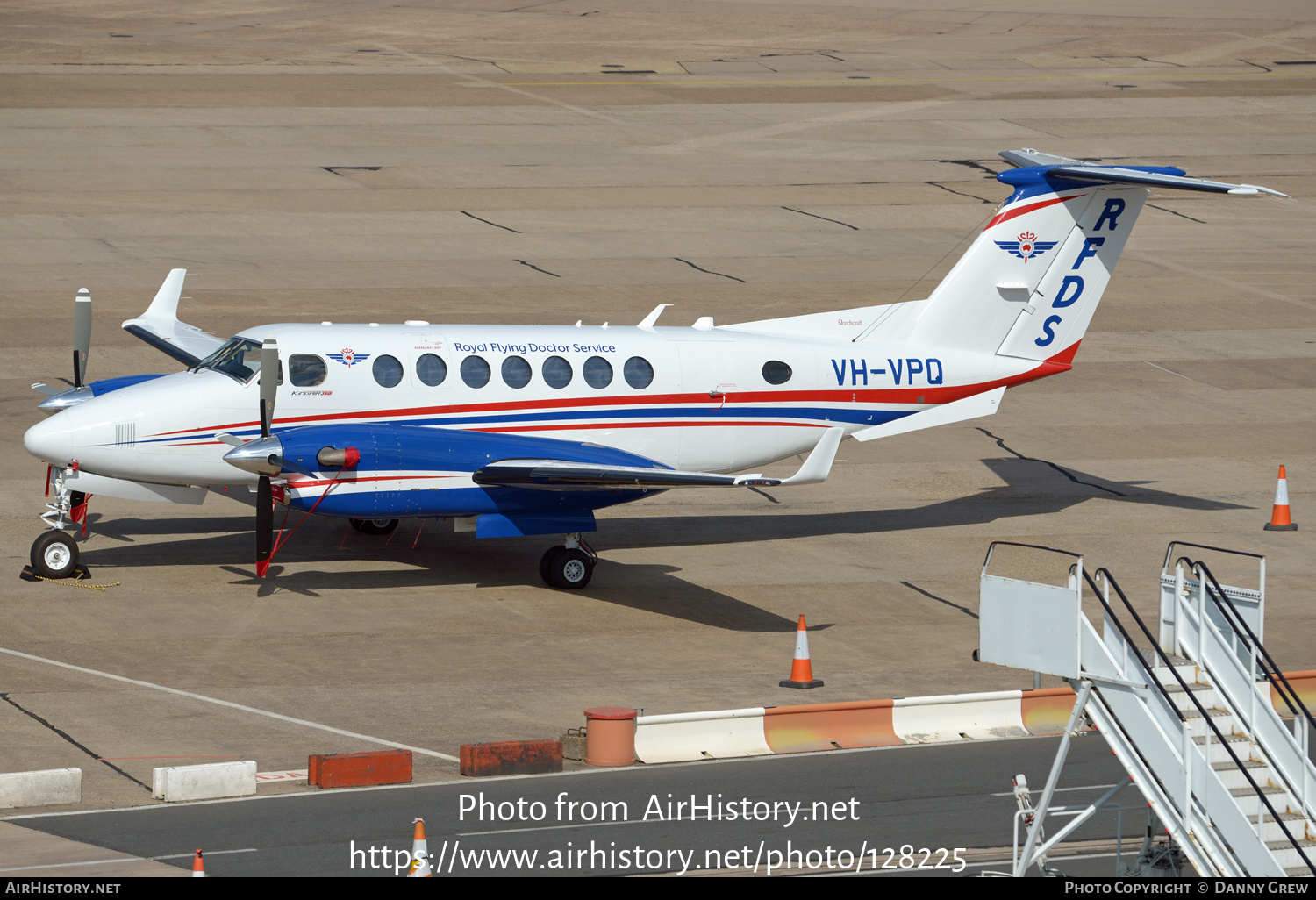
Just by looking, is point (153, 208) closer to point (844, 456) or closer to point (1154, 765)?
point (844, 456)

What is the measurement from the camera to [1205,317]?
133 feet

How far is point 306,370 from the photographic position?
72.7 ft

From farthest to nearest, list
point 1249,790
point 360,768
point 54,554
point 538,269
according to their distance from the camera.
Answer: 1. point 538,269
2. point 54,554
3. point 360,768
4. point 1249,790

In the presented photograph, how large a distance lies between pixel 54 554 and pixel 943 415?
12950mm

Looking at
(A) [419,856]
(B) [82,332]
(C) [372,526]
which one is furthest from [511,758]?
(B) [82,332]

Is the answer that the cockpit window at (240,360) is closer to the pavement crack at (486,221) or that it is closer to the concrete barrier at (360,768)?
the concrete barrier at (360,768)

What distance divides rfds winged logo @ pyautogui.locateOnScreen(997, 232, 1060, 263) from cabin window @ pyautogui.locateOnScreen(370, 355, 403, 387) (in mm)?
9719

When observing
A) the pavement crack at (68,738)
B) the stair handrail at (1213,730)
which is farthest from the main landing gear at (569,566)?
the stair handrail at (1213,730)

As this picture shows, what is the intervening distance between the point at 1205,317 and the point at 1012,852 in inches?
1153

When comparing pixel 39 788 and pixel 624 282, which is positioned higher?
pixel 624 282

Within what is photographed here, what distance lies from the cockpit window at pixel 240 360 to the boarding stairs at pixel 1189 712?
12108 mm

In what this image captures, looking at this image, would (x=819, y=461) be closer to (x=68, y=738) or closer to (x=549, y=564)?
(x=549, y=564)

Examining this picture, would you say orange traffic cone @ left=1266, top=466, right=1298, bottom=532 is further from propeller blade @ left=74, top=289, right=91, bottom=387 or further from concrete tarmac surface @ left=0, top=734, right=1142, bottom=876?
propeller blade @ left=74, top=289, right=91, bottom=387
